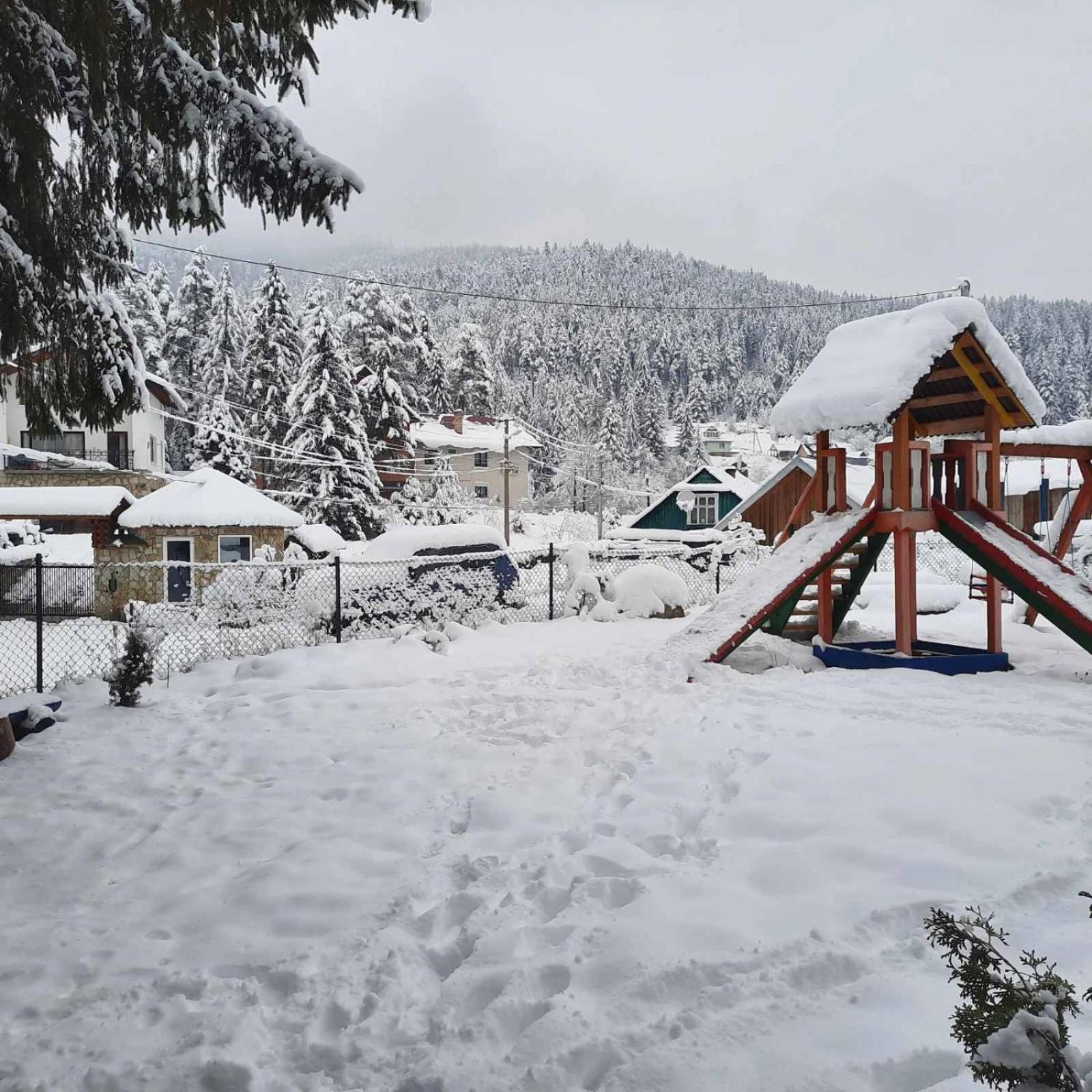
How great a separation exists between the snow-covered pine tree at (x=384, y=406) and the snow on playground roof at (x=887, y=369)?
29.4 m

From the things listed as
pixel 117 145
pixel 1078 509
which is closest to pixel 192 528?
pixel 117 145

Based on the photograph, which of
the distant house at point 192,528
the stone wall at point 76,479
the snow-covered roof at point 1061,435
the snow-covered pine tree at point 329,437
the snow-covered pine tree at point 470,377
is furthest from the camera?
the snow-covered pine tree at point 470,377

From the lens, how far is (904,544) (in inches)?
391

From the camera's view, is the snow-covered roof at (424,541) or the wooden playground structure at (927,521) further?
the snow-covered roof at (424,541)

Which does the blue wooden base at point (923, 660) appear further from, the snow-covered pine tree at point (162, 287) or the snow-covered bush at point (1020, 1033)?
the snow-covered pine tree at point (162, 287)

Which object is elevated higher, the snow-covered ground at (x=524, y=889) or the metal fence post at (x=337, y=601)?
the metal fence post at (x=337, y=601)

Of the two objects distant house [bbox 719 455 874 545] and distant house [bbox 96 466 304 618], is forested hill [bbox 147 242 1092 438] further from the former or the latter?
distant house [bbox 96 466 304 618]

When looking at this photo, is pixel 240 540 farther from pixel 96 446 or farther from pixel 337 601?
pixel 96 446

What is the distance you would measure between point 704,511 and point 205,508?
23159 millimetres

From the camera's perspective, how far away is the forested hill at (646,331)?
98.8m

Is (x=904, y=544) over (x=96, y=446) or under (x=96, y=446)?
under

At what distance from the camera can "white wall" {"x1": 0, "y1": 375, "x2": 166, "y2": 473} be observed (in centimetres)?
3058

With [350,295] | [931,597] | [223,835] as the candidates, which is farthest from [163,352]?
A: [223,835]

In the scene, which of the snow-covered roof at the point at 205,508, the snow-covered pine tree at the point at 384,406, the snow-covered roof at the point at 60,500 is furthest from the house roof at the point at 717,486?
the snow-covered roof at the point at 60,500
